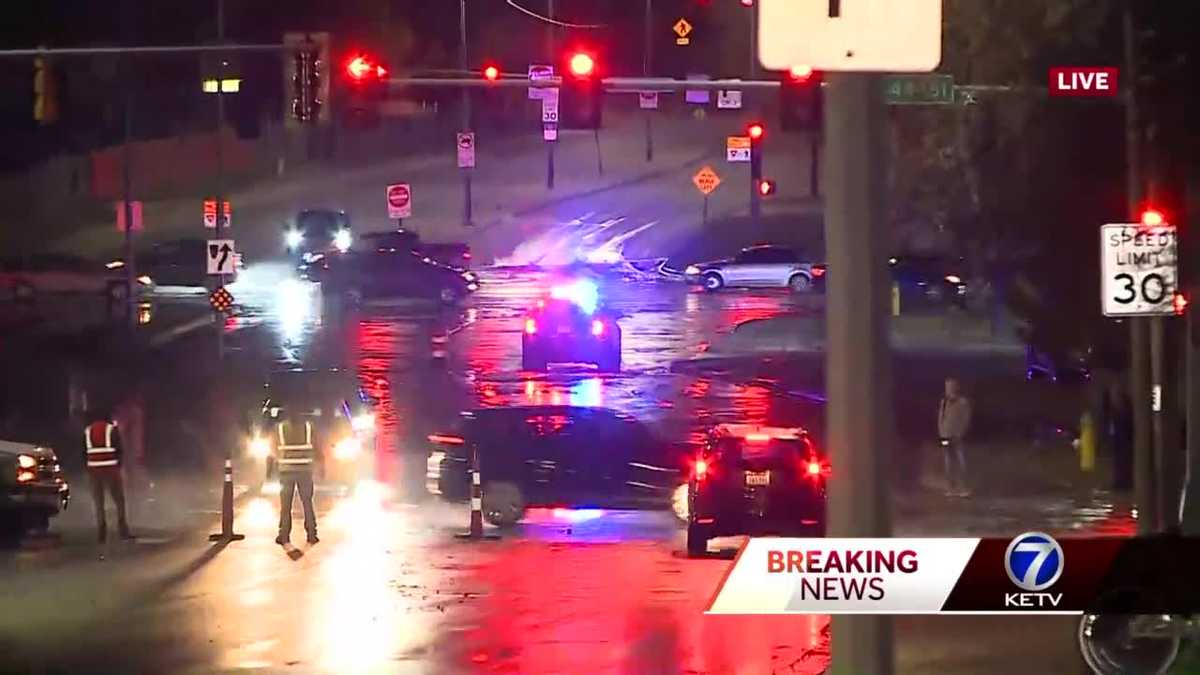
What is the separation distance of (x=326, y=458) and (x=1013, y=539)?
58.1ft

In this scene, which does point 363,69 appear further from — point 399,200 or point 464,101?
point 464,101

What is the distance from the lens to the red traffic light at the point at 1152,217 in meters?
13.5

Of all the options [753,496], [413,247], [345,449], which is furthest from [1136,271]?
[413,247]

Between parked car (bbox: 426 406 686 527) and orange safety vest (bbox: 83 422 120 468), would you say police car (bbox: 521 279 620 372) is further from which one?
orange safety vest (bbox: 83 422 120 468)

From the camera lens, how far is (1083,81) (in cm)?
1958

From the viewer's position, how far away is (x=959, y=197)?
34.3 meters

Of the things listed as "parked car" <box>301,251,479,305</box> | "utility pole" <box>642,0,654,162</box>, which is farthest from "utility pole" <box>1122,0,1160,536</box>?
"utility pole" <box>642,0,654,162</box>

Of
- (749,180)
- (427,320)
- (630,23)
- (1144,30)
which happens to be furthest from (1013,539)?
(630,23)

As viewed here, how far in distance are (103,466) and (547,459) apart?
5879 millimetres

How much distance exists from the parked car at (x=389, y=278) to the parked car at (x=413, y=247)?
0.48 m

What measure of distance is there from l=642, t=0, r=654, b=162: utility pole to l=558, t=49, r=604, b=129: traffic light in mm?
32919

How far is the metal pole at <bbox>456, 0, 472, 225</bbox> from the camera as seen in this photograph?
57.9 meters

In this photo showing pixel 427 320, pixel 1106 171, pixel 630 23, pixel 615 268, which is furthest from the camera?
pixel 630 23

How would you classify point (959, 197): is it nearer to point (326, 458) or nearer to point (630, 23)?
point (326, 458)
